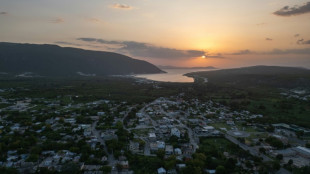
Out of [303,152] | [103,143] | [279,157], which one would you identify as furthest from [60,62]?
[303,152]

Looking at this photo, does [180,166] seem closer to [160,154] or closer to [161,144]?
[160,154]

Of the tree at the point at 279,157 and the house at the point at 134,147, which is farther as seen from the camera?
the house at the point at 134,147

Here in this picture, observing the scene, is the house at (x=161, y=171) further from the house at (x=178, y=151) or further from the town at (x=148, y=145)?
the house at (x=178, y=151)

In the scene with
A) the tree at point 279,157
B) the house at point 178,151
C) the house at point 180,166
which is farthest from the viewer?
the house at point 178,151

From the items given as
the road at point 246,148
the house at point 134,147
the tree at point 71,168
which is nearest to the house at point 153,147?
the house at point 134,147

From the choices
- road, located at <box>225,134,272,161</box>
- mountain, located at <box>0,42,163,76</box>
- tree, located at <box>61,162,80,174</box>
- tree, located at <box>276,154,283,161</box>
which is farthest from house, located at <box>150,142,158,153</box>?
mountain, located at <box>0,42,163,76</box>
